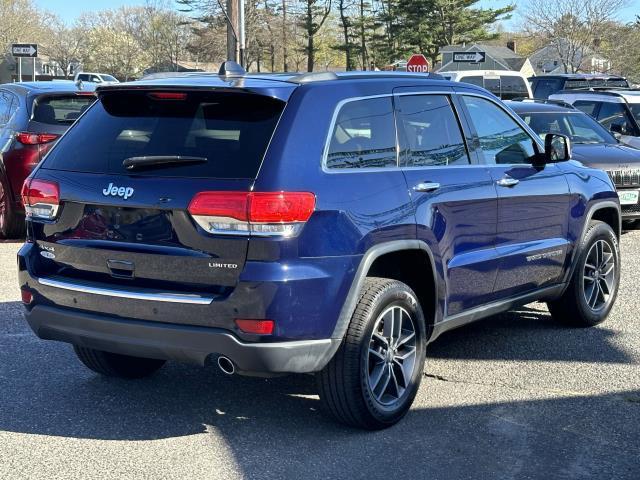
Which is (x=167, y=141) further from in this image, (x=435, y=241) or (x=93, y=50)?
(x=93, y=50)

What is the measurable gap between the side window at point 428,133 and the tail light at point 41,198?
182 cm

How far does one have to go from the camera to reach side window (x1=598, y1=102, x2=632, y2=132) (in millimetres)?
14055

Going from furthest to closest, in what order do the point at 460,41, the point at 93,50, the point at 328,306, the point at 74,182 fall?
the point at 93,50, the point at 460,41, the point at 74,182, the point at 328,306

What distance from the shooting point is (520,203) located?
18.3ft

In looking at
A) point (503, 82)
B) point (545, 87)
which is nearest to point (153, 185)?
point (503, 82)

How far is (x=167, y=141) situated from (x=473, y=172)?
190 cm

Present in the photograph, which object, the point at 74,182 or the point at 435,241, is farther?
the point at 435,241

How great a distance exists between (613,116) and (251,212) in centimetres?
1161

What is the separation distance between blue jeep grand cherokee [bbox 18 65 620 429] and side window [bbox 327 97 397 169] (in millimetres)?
12

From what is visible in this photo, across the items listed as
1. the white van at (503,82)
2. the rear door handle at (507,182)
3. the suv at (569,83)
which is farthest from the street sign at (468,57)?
the rear door handle at (507,182)

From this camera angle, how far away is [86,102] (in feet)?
33.6

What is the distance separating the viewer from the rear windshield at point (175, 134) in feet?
13.3

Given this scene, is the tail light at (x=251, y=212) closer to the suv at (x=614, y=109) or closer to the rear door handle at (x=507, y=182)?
the rear door handle at (x=507, y=182)

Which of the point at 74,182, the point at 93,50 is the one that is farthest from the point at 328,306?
the point at 93,50
